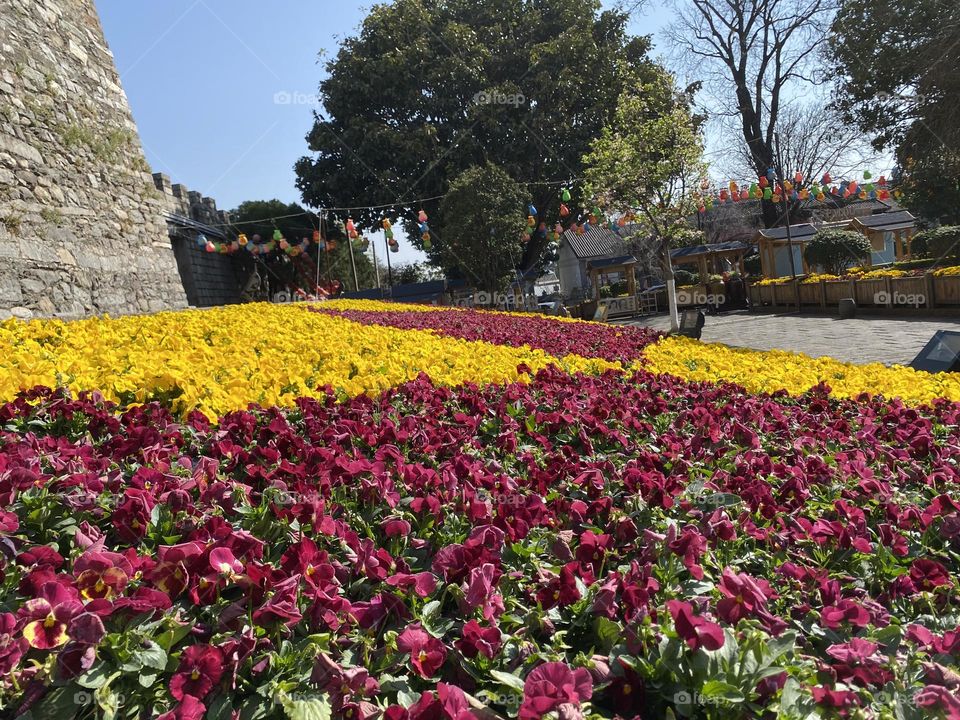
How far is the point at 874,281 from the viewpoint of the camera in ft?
59.1

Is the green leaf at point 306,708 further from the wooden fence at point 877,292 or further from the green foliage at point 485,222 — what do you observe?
the green foliage at point 485,222

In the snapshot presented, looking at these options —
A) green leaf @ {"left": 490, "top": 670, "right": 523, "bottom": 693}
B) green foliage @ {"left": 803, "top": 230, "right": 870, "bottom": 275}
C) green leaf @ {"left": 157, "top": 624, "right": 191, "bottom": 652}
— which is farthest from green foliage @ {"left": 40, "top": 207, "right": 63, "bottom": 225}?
green foliage @ {"left": 803, "top": 230, "right": 870, "bottom": 275}

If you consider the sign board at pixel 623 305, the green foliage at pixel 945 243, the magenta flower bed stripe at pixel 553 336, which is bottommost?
the magenta flower bed stripe at pixel 553 336

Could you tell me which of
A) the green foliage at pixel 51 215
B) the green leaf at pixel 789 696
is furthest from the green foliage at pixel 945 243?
the green leaf at pixel 789 696

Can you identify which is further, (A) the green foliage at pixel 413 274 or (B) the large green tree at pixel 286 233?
(A) the green foliage at pixel 413 274

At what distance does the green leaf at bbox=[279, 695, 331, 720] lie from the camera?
3.68ft

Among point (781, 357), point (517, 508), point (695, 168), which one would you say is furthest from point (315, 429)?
point (695, 168)

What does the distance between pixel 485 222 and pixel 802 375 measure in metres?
20.9

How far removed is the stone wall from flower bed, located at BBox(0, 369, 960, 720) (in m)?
21.4

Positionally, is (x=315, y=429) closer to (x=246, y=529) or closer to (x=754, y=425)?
(x=246, y=529)

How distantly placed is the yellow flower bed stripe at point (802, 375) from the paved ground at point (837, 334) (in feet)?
13.7

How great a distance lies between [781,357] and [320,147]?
100ft

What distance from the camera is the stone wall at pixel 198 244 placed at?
23812 mm

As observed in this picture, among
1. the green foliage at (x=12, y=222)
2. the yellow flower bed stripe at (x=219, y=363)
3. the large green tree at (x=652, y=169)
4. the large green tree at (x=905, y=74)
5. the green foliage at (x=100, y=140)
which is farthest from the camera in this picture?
the large green tree at (x=652, y=169)
